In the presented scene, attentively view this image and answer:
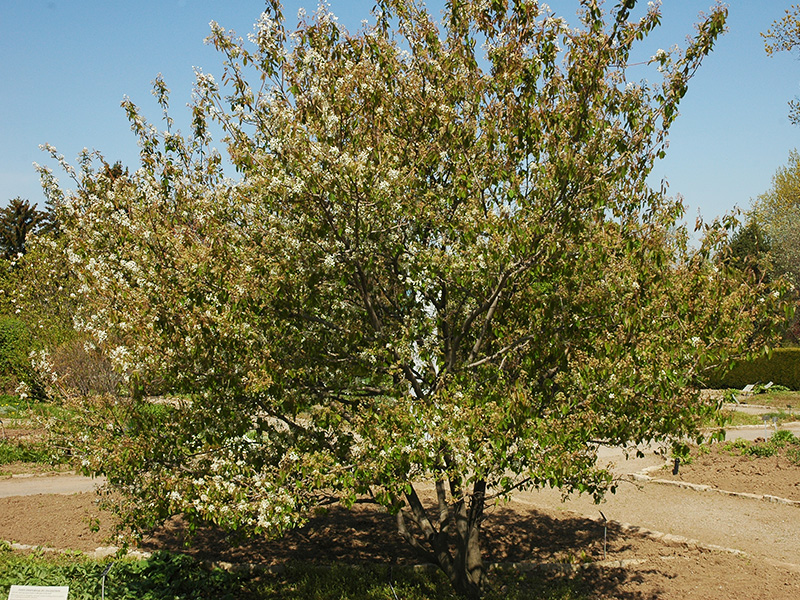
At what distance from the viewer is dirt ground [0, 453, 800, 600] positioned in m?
7.20

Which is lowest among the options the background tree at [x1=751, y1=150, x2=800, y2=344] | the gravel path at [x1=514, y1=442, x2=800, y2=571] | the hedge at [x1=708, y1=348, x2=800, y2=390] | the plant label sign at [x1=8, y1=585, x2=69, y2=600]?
the gravel path at [x1=514, y1=442, x2=800, y2=571]

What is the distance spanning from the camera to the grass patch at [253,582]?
6359 mm

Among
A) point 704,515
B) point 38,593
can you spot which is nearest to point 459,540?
point 38,593

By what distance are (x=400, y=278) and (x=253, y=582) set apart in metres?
4.05

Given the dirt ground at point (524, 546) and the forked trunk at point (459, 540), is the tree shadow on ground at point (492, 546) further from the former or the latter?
the forked trunk at point (459, 540)

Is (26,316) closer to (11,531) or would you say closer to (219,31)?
(11,531)

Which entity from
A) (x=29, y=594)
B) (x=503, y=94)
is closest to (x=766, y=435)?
(x=503, y=94)

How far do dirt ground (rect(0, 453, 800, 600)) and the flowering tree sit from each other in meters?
2.50

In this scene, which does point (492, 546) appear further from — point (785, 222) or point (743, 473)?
point (785, 222)

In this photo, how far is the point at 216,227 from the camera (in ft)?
17.5

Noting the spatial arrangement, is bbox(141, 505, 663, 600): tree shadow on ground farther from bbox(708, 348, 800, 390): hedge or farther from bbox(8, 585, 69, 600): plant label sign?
bbox(708, 348, 800, 390): hedge

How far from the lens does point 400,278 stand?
221 inches

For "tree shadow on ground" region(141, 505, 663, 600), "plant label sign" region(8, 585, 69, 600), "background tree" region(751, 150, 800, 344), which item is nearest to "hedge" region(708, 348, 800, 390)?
"background tree" region(751, 150, 800, 344)

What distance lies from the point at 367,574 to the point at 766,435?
1363 cm
